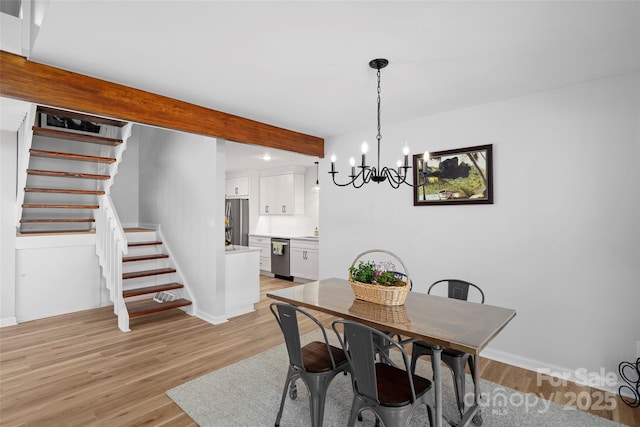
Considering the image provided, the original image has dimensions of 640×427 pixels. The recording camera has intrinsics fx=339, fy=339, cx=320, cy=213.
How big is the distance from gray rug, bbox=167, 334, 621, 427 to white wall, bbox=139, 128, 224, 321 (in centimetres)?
158

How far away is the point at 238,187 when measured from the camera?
8.29m

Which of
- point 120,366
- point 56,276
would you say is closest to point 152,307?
point 120,366

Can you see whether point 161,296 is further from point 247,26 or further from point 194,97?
point 247,26

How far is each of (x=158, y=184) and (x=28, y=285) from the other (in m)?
2.06

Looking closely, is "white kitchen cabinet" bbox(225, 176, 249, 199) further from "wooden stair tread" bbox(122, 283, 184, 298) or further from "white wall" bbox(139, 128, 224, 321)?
"wooden stair tread" bbox(122, 283, 184, 298)

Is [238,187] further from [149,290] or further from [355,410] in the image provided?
[355,410]

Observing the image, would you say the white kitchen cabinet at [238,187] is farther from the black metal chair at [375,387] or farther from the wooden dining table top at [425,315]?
the black metal chair at [375,387]

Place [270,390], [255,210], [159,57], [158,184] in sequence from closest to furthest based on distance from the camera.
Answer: [159,57] → [270,390] → [158,184] → [255,210]

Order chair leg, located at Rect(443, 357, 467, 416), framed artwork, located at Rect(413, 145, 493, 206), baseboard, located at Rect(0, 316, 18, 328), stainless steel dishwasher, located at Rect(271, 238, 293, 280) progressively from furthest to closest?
stainless steel dishwasher, located at Rect(271, 238, 293, 280) → baseboard, located at Rect(0, 316, 18, 328) → framed artwork, located at Rect(413, 145, 493, 206) → chair leg, located at Rect(443, 357, 467, 416)

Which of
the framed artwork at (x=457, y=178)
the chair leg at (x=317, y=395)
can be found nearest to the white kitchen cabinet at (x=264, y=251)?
the framed artwork at (x=457, y=178)

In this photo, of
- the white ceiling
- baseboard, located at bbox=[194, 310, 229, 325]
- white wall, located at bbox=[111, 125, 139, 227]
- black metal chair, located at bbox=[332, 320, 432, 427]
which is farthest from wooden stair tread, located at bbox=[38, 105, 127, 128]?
black metal chair, located at bbox=[332, 320, 432, 427]

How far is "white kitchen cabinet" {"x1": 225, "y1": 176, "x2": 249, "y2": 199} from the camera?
8.08m

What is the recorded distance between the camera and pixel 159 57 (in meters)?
2.33

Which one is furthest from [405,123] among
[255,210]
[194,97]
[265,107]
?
[255,210]
